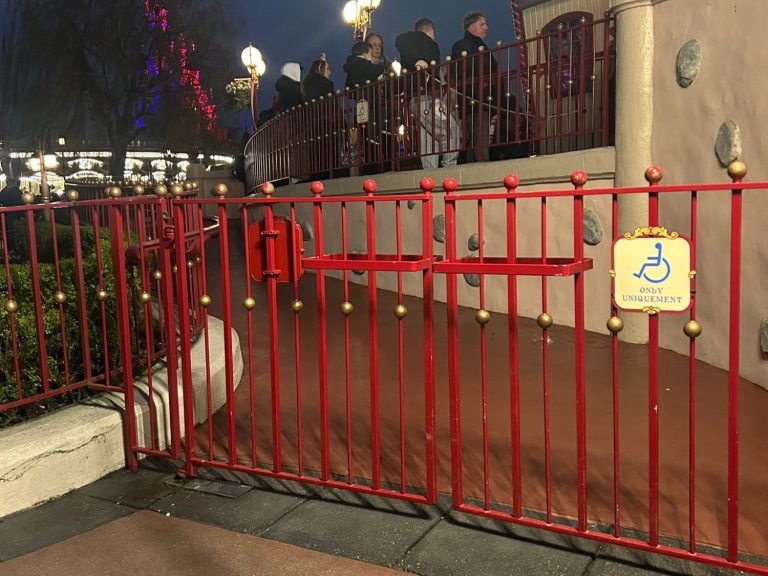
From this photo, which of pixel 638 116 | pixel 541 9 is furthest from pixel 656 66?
pixel 541 9

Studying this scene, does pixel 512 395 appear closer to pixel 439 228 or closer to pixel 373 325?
pixel 373 325

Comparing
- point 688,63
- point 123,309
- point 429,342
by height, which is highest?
point 688,63

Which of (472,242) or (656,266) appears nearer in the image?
(656,266)

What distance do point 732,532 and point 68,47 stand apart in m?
29.1

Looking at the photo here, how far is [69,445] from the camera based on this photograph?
11.9ft

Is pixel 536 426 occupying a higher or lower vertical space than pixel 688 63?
lower

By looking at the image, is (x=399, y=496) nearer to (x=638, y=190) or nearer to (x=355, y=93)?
(x=638, y=190)

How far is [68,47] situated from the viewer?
2673 cm

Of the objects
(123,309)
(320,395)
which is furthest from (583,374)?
(123,309)

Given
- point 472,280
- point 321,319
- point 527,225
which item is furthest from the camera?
point 472,280

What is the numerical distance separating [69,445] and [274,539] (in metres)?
1.27

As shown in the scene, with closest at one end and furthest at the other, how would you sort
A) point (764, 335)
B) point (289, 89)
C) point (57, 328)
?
point (57, 328)
point (764, 335)
point (289, 89)

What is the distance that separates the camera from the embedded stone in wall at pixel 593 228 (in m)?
6.33

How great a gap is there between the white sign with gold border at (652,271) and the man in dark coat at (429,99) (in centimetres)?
504
